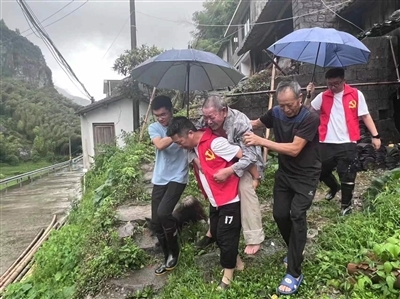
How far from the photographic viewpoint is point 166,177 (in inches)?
130

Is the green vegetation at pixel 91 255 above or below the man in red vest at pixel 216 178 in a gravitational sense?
below

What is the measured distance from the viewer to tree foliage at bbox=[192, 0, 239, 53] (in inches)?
920

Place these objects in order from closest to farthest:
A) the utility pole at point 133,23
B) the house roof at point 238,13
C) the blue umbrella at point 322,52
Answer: the blue umbrella at point 322,52, the utility pole at point 133,23, the house roof at point 238,13

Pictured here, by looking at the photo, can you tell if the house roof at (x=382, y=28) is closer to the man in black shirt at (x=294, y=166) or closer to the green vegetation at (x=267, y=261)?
the green vegetation at (x=267, y=261)

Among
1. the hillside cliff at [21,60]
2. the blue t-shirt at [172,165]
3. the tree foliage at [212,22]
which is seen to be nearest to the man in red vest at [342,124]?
the blue t-shirt at [172,165]

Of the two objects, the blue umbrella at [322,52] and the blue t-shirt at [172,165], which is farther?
the blue umbrella at [322,52]

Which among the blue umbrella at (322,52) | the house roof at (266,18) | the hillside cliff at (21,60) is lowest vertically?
the blue umbrella at (322,52)

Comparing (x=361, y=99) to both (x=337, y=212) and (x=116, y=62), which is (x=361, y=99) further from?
(x=116, y=62)

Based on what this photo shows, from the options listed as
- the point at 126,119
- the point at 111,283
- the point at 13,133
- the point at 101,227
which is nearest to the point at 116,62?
the point at 126,119

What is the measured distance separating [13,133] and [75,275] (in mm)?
43400

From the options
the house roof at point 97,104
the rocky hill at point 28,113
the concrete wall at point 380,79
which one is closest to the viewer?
the concrete wall at point 380,79

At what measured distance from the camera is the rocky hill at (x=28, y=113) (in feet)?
127

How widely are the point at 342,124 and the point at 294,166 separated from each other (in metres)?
1.30

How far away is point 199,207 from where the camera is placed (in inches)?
162
